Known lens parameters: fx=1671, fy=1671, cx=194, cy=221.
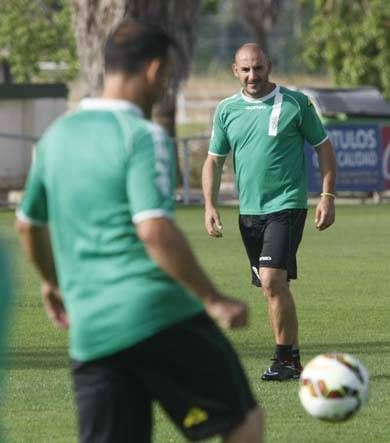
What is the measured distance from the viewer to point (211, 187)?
1091 centimetres

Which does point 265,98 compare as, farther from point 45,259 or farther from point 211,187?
point 45,259

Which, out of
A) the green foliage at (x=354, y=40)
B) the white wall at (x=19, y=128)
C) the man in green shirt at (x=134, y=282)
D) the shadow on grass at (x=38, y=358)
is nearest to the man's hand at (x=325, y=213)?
the shadow on grass at (x=38, y=358)

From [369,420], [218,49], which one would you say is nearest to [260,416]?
[369,420]

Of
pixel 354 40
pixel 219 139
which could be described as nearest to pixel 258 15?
pixel 354 40

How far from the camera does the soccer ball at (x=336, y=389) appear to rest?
22.5ft

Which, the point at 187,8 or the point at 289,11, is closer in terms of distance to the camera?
the point at 187,8

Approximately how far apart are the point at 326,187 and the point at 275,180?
12.7 inches

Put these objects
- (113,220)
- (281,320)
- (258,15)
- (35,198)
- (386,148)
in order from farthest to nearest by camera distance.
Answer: (258,15) < (386,148) < (281,320) < (35,198) < (113,220)

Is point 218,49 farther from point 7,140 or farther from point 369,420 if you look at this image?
point 369,420

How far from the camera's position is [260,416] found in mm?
5777

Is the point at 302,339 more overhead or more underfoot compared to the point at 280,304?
more underfoot

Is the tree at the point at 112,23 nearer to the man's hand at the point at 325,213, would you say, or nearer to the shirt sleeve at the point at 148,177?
the man's hand at the point at 325,213

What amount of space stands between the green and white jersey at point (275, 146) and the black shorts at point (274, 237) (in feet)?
0.17

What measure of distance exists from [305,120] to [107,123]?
16.2 feet
